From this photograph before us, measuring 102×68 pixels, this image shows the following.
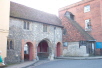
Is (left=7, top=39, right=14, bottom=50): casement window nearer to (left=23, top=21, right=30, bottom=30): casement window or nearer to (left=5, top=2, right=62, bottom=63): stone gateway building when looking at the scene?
(left=5, top=2, right=62, bottom=63): stone gateway building

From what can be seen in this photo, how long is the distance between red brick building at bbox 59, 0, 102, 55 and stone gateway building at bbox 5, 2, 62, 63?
1.68 meters

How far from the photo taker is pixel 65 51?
21.6m

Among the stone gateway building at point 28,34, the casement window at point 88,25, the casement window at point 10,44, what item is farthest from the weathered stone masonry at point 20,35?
the casement window at point 88,25

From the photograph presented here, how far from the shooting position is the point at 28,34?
54.5 ft

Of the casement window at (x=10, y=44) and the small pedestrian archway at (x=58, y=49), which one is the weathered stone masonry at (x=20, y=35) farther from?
the small pedestrian archway at (x=58, y=49)

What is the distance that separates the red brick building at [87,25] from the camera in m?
20.3

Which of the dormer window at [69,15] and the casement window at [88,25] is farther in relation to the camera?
the dormer window at [69,15]

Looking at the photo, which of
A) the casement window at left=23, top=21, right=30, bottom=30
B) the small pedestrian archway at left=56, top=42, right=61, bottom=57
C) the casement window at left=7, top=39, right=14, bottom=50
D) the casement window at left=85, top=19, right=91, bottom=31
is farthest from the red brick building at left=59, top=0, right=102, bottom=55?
the casement window at left=7, top=39, right=14, bottom=50

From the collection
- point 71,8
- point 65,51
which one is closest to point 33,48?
point 65,51

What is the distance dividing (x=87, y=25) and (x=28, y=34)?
36.0 ft

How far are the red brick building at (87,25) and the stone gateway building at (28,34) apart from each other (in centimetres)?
168

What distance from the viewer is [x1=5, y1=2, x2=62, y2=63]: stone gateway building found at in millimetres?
14875

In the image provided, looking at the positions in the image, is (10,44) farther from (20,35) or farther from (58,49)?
(58,49)

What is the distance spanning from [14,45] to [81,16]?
44.6 feet
